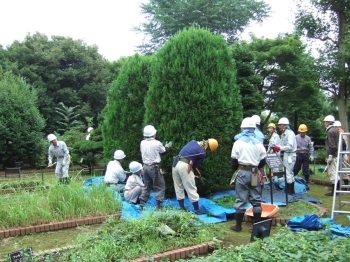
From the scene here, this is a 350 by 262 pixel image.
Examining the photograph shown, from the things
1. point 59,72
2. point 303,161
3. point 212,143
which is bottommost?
point 303,161

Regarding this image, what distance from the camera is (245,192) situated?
604 centimetres

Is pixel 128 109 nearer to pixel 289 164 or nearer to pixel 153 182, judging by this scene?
pixel 153 182

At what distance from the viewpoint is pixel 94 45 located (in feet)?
82.3

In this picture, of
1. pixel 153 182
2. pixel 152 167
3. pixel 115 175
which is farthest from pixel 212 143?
pixel 115 175

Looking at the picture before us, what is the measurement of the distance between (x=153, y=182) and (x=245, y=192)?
2050mm

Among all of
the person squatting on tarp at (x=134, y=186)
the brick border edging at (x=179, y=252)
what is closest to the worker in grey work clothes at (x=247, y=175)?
the brick border edging at (x=179, y=252)

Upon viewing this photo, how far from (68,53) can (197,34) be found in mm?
17060

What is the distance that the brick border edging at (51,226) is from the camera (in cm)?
566

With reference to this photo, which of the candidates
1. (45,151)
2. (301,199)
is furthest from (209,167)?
(45,151)

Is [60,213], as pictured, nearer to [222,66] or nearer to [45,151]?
[222,66]

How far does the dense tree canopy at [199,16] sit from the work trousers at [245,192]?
711 inches

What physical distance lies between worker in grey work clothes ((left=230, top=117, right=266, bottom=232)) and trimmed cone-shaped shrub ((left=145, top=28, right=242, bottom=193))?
5.95 feet

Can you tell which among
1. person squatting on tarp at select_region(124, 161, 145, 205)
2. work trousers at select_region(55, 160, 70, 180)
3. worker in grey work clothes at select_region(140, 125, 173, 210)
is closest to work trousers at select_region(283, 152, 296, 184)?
worker in grey work clothes at select_region(140, 125, 173, 210)

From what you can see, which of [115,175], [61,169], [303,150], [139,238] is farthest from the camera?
[61,169]
